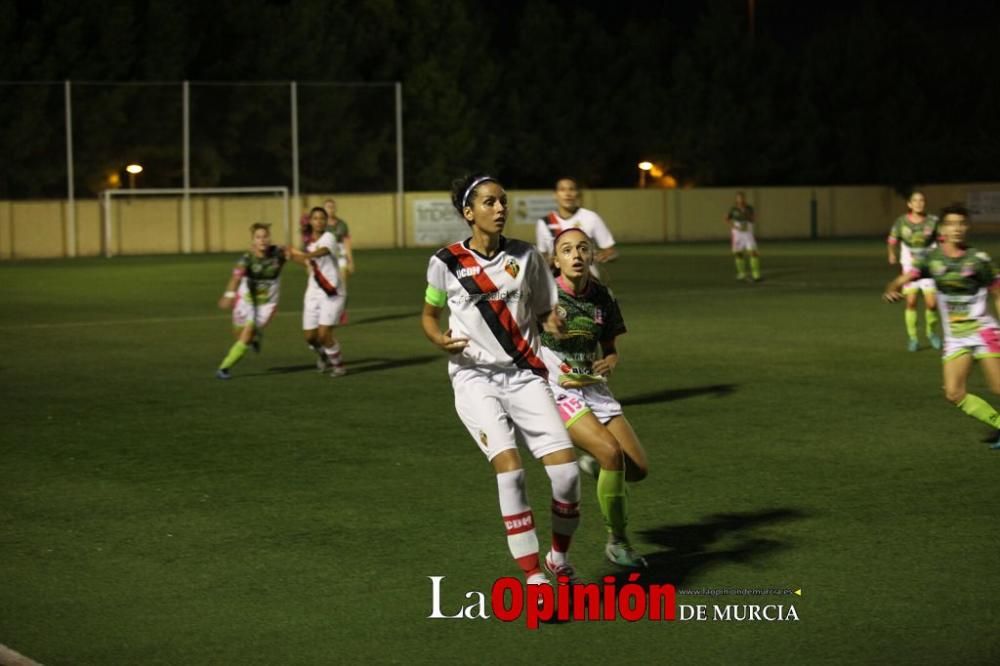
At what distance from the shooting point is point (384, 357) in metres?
18.3

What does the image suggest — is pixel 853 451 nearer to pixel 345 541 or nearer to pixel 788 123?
pixel 345 541

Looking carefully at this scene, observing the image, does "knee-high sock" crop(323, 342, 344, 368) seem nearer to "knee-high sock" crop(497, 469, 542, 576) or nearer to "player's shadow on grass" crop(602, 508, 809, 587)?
"player's shadow on grass" crop(602, 508, 809, 587)

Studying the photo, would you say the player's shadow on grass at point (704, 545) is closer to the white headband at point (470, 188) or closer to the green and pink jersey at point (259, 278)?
the white headband at point (470, 188)

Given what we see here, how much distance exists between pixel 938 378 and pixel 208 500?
27.9 ft

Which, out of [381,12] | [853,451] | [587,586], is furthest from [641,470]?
[381,12]

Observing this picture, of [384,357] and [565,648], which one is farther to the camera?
[384,357]

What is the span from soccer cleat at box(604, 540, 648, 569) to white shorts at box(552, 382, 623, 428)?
65cm

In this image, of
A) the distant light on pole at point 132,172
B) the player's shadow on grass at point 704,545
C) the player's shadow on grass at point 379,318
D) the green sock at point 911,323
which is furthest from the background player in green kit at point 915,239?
the distant light on pole at point 132,172

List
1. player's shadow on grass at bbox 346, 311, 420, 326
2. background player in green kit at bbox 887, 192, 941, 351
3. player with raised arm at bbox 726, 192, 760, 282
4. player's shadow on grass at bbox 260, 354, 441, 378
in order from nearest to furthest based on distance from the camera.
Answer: player's shadow on grass at bbox 260, 354, 441, 378 < background player in green kit at bbox 887, 192, 941, 351 < player's shadow on grass at bbox 346, 311, 420, 326 < player with raised arm at bbox 726, 192, 760, 282

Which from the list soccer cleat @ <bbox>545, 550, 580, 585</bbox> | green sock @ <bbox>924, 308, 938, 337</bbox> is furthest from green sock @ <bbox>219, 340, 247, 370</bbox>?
soccer cleat @ <bbox>545, 550, 580, 585</bbox>

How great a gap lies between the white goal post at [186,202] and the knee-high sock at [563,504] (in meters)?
43.8

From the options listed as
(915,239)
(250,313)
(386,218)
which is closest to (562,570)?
(250,313)

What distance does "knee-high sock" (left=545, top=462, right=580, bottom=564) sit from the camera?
22.5ft

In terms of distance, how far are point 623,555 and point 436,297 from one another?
64.9 inches
